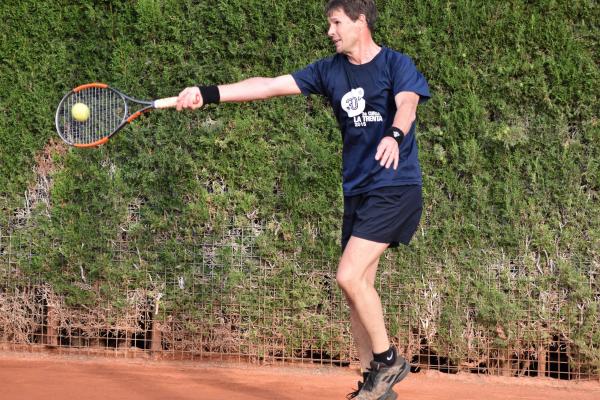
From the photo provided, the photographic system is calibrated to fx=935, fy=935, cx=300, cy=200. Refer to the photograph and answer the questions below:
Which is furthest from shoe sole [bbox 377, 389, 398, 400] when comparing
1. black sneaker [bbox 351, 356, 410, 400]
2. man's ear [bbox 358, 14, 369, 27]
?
man's ear [bbox 358, 14, 369, 27]

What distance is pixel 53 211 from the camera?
691 cm

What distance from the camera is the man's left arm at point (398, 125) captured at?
425 cm

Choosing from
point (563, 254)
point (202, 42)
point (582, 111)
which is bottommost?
point (563, 254)

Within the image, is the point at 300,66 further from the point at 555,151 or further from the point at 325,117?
the point at 555,151

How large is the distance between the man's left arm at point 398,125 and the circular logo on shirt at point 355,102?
7.9 inches

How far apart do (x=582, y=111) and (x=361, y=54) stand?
7.09 ft

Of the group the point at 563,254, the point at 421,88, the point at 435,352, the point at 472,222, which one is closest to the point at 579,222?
the point at 563,254

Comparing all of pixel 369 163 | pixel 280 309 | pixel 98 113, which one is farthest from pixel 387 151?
pixel 280 309

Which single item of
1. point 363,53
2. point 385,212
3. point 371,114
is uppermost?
point 363,53

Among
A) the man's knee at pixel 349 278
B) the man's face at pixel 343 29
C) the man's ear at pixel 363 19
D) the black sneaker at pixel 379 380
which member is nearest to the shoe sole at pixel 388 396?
the black sneaker at pixel 379 380

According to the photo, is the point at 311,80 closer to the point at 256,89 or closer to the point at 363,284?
the point at 256,89

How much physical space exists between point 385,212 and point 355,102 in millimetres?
573

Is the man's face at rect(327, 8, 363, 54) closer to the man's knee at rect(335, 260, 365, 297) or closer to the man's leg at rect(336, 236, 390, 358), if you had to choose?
the man's leg at rect(336, 236, 390, 358)

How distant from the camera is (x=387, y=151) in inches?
167
